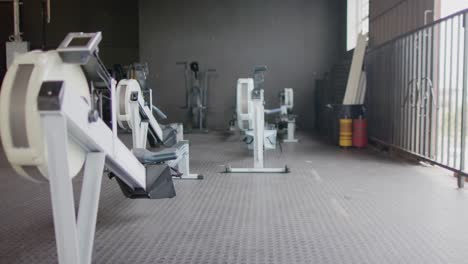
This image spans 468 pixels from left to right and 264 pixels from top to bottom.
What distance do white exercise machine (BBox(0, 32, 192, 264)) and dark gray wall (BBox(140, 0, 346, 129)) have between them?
9251 mm

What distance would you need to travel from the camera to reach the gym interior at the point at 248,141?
2.22 meters

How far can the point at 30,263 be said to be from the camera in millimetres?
2602

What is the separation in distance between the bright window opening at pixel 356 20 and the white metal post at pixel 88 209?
763cm

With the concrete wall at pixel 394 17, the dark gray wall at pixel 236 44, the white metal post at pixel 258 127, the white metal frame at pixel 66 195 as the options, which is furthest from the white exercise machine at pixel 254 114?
the dark gray wall at pixel 236 44

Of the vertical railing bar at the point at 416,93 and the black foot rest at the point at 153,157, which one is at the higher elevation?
the vertical railing bar at the point at 416,93

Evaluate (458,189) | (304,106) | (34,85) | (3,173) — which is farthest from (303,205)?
(304,106)

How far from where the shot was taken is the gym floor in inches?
108

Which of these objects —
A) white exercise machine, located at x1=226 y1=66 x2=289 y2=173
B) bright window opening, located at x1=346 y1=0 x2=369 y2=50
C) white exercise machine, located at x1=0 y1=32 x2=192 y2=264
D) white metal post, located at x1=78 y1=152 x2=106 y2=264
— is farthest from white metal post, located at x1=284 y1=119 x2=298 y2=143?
white metal post, located at x1=78 y1=152 x2=106 y2=264

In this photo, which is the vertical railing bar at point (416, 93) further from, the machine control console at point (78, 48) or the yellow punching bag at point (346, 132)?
the machine control console at point (78, 48)

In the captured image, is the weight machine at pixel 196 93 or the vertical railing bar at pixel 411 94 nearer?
the vertical railing bar at pixel 411 94

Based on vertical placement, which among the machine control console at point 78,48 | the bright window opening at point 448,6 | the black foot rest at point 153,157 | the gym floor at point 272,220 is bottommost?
the gym floor at point 272,220

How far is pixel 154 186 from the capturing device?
349cm

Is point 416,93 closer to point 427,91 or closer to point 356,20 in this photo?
point 427,91

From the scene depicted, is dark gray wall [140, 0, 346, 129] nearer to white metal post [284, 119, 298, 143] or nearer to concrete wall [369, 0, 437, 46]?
white metal post [284, 119, 298, 143]
